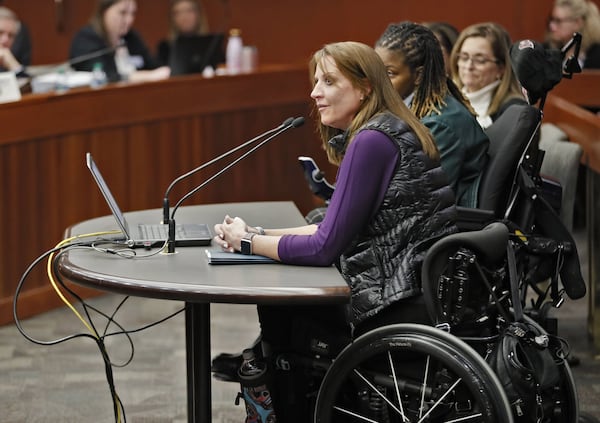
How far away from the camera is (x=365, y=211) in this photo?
2.62 metres

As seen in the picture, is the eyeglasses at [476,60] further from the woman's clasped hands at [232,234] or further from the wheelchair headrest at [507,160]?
the woman's clasped hands at [232,234]

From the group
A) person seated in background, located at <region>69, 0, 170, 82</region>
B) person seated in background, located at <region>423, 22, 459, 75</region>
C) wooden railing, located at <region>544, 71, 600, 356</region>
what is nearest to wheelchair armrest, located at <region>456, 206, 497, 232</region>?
wooden railing, located at <region>544, 71, 600, 356</region>

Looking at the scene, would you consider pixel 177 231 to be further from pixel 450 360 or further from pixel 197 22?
pixel 197 22

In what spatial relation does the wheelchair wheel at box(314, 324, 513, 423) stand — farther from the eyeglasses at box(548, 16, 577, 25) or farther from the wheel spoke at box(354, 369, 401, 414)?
the eyeglasses at box(548, 16, 577, 25)

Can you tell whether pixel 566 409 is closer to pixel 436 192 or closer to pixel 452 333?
pixel 452 333

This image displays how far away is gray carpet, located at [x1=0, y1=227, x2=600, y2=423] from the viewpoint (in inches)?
139

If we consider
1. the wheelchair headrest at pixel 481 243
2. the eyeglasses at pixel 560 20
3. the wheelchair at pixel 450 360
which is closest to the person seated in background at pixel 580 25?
the eyeglasses at pixel 560 20

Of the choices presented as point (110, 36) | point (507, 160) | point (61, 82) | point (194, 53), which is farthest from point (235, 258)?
point (110, 36)

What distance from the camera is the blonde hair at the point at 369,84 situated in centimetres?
271

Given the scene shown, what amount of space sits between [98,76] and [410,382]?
3249 millimetres

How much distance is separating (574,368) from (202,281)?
1953 mm

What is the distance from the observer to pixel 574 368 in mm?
3971

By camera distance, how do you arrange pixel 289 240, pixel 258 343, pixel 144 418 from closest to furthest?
1. pixel 289 240
2. pixel 258 343
3. pixel 144 418

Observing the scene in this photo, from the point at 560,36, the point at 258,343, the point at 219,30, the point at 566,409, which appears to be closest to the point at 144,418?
the point at 258,343
